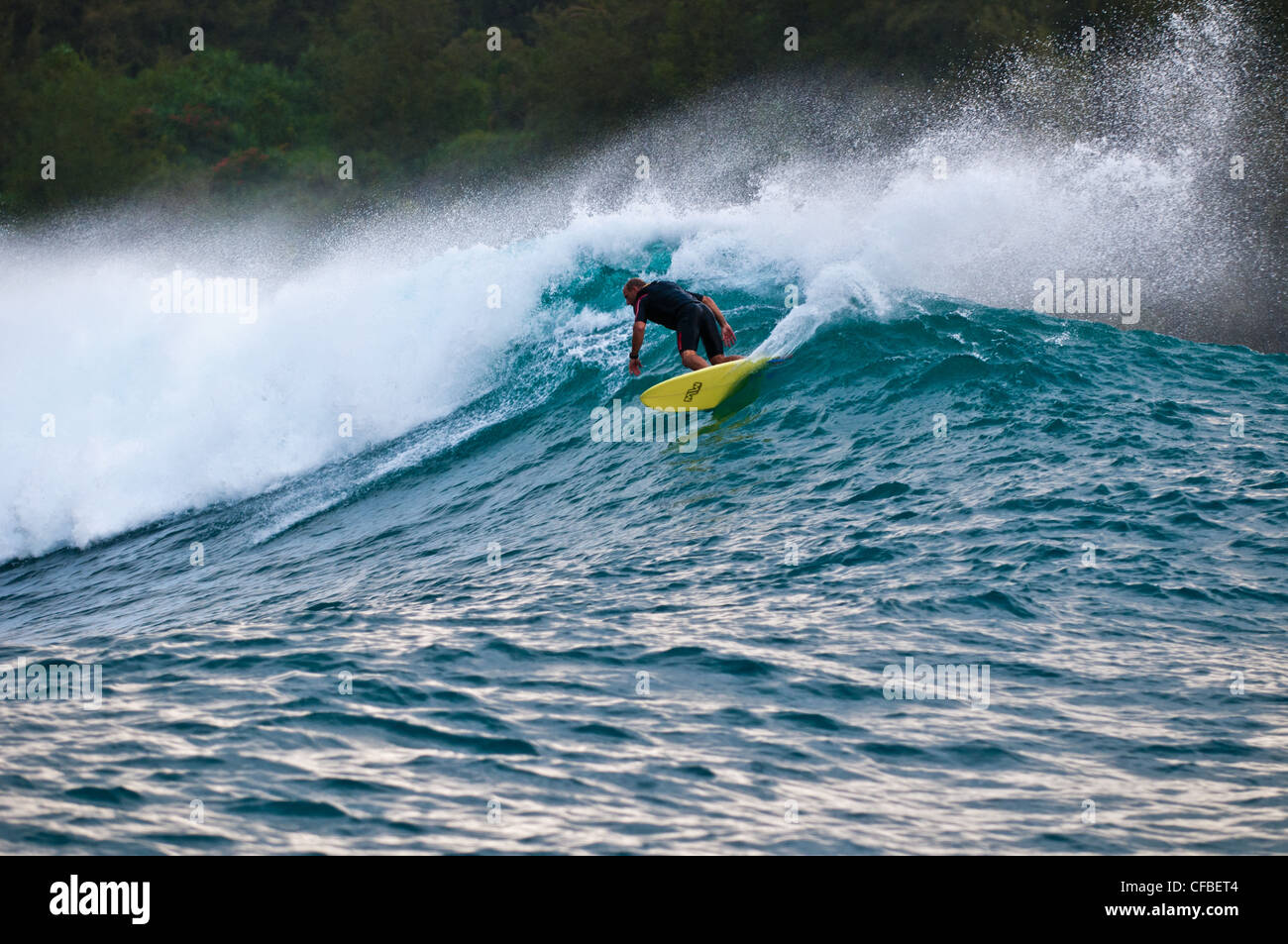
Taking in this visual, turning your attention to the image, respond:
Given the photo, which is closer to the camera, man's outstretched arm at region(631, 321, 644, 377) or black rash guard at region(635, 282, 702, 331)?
man's outstretched arm at region(631, 321, 644, 377)

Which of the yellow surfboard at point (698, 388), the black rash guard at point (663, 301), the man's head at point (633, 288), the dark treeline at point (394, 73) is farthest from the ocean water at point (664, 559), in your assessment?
the dark treeline at point (394, 73)

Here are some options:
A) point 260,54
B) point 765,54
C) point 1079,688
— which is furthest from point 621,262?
point 260,54

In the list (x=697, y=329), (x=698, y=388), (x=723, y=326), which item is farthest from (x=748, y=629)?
(x=723, y=326)

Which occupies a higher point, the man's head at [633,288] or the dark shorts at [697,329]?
the man's head at [633,288]

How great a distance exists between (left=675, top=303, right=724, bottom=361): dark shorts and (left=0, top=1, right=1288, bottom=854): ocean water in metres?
→ 0.61

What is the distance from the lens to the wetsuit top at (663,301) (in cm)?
1063

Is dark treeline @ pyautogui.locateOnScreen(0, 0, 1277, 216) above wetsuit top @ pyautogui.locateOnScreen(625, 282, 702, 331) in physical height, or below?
above

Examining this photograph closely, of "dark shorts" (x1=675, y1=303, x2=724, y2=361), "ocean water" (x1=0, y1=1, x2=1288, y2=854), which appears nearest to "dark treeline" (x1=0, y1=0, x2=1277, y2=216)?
"ocean water" (x1=0, y1=1, x2=1288, y2=854)

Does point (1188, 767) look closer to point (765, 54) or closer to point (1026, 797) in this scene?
point (1026, 797)

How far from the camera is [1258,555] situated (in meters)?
7.30

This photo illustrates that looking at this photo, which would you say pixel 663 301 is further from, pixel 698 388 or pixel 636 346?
pixel 698 388

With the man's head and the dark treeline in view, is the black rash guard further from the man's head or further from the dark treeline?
the dark treeline

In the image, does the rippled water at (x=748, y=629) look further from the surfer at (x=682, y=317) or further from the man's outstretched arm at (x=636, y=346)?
the man's outstretched arm at (x=636, y=346)

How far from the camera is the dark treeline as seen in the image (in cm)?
3103
